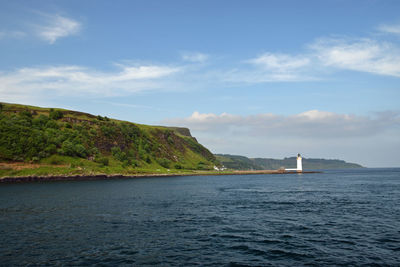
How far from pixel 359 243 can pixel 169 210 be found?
111 ft

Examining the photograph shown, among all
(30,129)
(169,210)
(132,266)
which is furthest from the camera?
(30,129)

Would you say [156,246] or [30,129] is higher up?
[30,129]

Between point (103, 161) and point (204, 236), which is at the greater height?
point (103, 161)

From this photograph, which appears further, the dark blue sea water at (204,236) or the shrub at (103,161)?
the shrub at (103,161)

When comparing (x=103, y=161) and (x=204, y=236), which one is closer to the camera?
(x=204, y=236)

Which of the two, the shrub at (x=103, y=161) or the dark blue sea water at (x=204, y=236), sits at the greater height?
the shrub at (x=103, y=161)

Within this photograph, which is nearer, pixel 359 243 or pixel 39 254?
pixel 39 254

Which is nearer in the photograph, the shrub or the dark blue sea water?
the dark blue sea water

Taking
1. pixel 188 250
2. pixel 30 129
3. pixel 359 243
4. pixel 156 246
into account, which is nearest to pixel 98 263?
pixel 156 246

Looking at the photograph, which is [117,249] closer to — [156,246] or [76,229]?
[156,246]

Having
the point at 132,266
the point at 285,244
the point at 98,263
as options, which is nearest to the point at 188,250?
the point at 132,266

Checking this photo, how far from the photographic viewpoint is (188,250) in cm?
2852

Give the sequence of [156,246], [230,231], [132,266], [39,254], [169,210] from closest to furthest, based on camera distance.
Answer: [132,266]
[39,254]
[156,246]
[230,231]
[169,210]

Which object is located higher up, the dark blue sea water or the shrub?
the shrub
